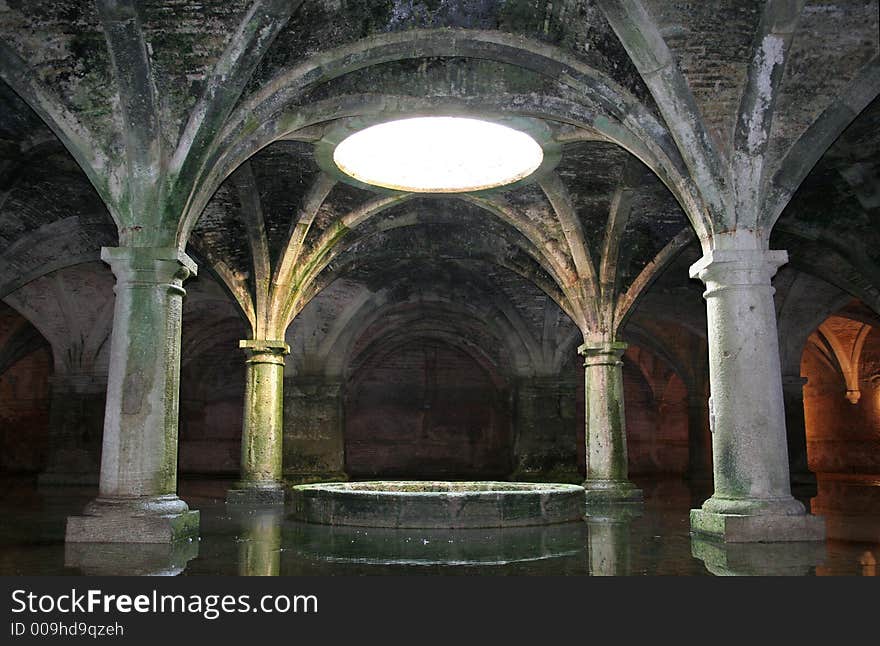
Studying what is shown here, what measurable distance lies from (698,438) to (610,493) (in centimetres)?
863

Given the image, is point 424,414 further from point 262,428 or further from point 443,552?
point 443,552

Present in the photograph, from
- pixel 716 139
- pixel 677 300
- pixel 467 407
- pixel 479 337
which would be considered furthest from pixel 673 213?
pixel 467 407

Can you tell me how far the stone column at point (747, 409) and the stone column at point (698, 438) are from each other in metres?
12.8

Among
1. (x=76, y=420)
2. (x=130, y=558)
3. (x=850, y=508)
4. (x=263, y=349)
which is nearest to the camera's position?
(x=130, y=558)

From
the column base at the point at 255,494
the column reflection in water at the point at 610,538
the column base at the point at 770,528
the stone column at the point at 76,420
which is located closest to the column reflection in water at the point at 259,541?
the column base at the point at 255,494

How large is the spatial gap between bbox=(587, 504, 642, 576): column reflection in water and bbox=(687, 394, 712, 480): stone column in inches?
335

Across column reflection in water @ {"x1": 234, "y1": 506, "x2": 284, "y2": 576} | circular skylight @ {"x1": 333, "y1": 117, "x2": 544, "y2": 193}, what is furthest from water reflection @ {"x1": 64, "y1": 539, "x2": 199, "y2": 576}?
circular skylight @ {"x1": 333, "y1": 117, "x2": 544, "y2": 193}

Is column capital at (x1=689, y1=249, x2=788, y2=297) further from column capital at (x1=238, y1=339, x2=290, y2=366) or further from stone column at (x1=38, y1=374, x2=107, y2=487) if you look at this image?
stone column at (x1=38, y1=374, x2=107, y2=487)

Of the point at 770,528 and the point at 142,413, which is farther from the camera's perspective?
the point at 142,413

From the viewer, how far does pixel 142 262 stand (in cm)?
653

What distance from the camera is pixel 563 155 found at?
9641mm

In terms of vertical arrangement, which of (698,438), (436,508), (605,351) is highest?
(605,351)

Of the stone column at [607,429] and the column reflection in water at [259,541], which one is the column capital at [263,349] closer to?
the column reflection in water at [259,541]

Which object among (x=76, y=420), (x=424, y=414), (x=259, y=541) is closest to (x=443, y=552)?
(x=259, y=541)
